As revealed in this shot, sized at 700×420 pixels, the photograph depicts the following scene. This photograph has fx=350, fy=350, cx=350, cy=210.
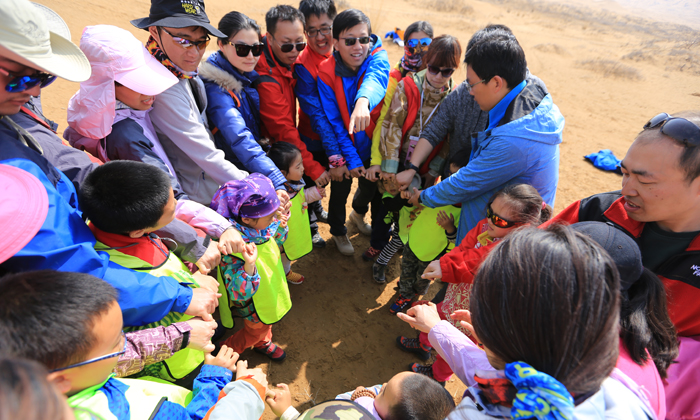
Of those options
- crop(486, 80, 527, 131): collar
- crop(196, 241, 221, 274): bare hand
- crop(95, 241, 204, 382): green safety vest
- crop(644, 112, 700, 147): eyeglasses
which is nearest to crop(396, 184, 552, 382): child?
crop(486, 80, 527, 131): collar

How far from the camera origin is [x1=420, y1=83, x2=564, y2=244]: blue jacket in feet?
7.89

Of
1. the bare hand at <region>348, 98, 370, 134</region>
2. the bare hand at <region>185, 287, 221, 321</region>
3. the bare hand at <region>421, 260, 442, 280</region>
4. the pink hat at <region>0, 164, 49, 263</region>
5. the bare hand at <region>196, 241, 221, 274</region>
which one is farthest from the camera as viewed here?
the bare hand at <region>348, 98, 370, 134</region>

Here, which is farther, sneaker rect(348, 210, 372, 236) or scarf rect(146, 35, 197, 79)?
sneaker rect(348, 210, 372, 236)

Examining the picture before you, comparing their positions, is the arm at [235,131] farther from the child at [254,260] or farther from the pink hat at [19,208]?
the pink hat at [19,208]

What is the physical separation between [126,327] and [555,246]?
1.92m

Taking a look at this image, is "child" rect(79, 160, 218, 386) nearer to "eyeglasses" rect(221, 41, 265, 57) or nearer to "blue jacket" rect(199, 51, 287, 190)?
"blue jacket" rect(199, 51, 287, 190)

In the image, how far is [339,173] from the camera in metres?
3.66

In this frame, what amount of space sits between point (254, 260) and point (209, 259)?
0.29 m

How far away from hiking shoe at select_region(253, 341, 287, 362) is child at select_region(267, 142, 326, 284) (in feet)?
2.62

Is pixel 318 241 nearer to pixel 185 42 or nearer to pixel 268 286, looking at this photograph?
pixel 268 286

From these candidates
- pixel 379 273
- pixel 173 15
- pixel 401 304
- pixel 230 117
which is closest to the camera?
pixel 173 15

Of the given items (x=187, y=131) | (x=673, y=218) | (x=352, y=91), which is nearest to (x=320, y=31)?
(x=352, y=91)

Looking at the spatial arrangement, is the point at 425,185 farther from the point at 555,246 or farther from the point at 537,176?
the point at 555,246

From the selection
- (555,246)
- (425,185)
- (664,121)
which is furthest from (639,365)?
(425,185)
